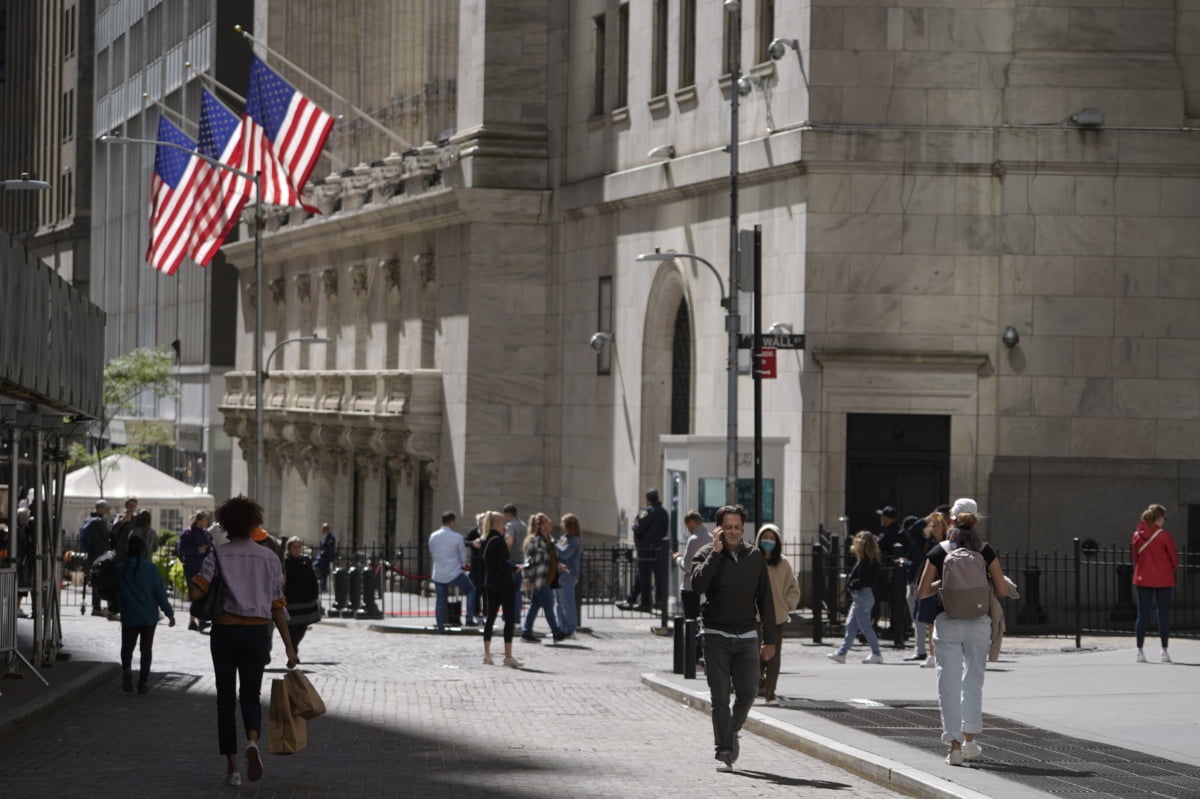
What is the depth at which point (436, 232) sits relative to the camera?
152 feet

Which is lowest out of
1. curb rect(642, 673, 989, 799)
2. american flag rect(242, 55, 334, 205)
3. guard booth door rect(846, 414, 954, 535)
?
curb rect(642, 673, 989, 799)

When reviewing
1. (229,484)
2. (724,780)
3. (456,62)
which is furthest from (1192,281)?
(229,484)

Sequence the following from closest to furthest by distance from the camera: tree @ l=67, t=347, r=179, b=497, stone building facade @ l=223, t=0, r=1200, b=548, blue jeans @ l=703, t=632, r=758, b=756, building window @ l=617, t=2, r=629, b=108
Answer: blue jeans @ l=703, t=632, r=758, b=756 → stone building facade @ l=223, t=0, r=1200, b=548 → building window @ l=617, t=2, r=629, b=108 → tree @ l=67, t=347, r=179, b=497

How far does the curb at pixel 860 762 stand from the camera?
14055 mm

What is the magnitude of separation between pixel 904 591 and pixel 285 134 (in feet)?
62.7

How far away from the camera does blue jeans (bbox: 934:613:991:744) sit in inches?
600

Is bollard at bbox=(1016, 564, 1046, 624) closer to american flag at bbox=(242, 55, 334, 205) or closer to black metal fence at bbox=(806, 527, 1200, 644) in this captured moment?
black metal fence at bbox=(806, 527, 1200, 644)

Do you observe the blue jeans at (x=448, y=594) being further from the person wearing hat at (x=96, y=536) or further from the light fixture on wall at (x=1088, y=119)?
the light fixture on wall at (x=1088, y=119)

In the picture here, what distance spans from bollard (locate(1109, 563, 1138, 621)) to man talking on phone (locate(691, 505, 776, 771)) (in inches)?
560

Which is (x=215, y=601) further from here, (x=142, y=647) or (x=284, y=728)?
(x=142, y=647)

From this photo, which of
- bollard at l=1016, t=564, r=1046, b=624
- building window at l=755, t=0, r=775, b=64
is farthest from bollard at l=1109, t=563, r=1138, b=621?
building window at l=755, t=0, r=775, b=64

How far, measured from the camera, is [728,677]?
15828 mm

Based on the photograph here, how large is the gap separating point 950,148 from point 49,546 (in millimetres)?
15192

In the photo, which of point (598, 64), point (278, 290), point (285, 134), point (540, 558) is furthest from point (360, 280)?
point (540, 558)
